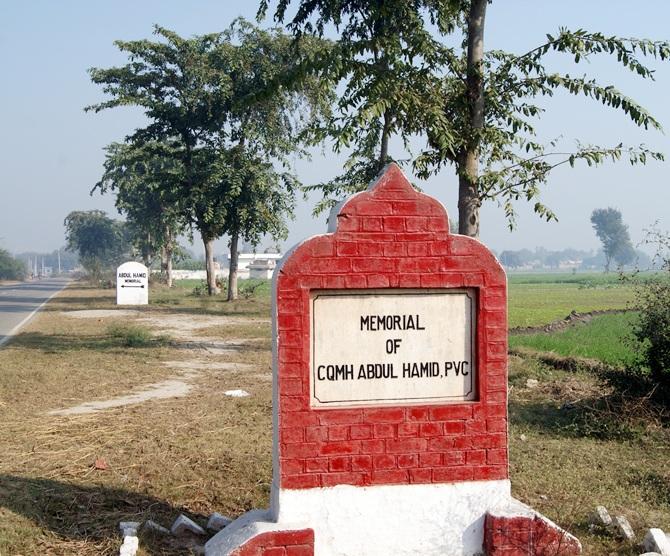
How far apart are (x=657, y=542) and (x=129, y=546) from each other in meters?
3.20

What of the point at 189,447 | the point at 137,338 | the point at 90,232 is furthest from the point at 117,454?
the point at 90,232

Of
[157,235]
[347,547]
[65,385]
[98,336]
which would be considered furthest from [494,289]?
[157,235]

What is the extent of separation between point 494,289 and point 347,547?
178cm

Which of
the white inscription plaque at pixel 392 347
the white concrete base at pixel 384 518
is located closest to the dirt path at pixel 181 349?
the white concrete base at pixel 384 518

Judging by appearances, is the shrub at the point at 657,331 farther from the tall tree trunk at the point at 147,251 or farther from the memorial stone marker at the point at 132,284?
the tall tree trunk at the point at 147,251

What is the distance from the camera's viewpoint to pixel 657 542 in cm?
473

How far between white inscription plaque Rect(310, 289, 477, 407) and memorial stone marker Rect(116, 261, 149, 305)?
1148 inches

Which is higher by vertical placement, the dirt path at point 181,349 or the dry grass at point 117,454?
the dry grass at point 117,454

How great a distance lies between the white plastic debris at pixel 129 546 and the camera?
4809 millimetres

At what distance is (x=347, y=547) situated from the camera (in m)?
4.65

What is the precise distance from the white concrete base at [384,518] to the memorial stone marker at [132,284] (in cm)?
2916

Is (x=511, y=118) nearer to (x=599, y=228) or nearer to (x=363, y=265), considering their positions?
(x=363, y=265)

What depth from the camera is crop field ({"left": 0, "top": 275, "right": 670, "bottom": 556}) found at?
18.5ft

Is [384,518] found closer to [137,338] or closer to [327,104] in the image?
[137,338]
